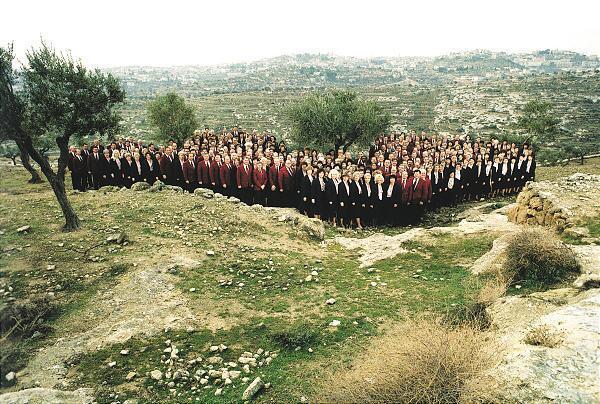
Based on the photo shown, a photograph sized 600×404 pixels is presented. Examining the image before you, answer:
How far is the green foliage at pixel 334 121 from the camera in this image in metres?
24.7

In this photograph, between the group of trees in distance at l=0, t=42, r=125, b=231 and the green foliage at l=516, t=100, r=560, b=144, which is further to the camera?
the green foliage at l=516, t=100, r=560, b=144

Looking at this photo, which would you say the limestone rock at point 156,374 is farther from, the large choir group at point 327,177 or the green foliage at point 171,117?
the green foliage at point 171,117

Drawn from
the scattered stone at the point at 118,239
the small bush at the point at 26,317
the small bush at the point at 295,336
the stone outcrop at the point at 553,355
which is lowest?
the small bush at the point at 295,336

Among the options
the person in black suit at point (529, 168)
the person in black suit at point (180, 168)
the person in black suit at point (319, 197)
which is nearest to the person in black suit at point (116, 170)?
the person in black suit at point (180, 168)

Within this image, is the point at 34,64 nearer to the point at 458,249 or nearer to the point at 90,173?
the point at 90,173

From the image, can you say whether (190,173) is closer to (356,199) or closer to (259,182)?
(259,182)

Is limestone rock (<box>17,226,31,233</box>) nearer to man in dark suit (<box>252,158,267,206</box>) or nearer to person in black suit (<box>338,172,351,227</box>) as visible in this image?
man in dark suit (<box>252,158,267,206</box>)

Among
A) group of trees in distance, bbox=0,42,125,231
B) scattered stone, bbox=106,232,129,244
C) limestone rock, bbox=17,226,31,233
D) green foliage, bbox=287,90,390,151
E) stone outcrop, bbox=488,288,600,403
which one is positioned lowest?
scattered stone, bbox=106,232,129,244

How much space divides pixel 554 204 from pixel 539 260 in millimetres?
3910

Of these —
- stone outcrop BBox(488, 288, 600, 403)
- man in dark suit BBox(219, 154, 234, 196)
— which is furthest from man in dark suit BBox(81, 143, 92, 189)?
stone outcrop BBox(488, 288, 600, 403)

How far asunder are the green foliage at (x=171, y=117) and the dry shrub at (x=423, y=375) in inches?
1038

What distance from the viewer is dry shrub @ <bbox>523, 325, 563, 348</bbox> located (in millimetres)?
4348

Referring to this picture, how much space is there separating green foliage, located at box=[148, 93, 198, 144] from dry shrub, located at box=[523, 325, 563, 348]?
87.7ft

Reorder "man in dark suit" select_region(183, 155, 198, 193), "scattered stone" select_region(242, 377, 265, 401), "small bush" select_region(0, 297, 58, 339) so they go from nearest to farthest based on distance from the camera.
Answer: "scattered stone" select_region(242, 377, 265, 401) → "small bush" select_region(0, 297, 58, 339) → "man in dark suit" select_region(183, 155, 198, 193)
